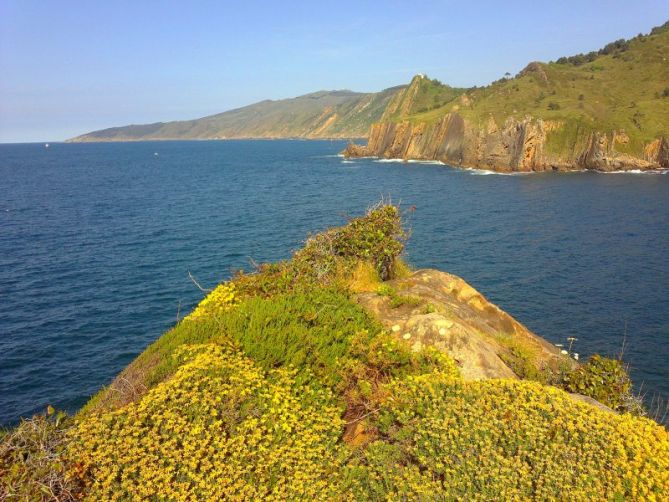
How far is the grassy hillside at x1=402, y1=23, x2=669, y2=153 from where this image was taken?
10356cm

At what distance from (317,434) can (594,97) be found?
140 metres

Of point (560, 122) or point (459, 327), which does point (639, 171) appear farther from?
point (459, 327)

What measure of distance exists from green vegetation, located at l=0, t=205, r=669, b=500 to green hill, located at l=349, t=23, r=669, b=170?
105m

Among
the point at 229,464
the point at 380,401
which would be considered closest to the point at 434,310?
the point at 380,401

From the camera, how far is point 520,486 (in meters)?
7.25

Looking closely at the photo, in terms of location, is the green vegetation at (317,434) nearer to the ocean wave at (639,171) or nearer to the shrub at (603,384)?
the shrub at (603,384)

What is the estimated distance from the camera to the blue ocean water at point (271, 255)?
27.6 meters

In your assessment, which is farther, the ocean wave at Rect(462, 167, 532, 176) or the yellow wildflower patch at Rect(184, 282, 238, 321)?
the ocean wave at Rect(462, 167, 532, 176)

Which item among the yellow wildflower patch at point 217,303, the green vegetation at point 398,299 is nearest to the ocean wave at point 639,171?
the green vegetation at point 398,299

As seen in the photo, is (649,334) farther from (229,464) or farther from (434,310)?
(229,464)

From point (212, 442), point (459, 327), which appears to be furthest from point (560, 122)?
point (212, 442)

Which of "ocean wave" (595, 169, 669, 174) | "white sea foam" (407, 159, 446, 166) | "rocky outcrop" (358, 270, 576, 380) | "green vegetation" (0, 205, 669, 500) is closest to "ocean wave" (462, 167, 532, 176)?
"ocean wave" (595, 169, 669, 174)

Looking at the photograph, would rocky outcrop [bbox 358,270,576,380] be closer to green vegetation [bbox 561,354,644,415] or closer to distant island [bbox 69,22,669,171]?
green vegetation [bbox 561,354,644,415]

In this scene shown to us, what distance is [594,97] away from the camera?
121 meters
